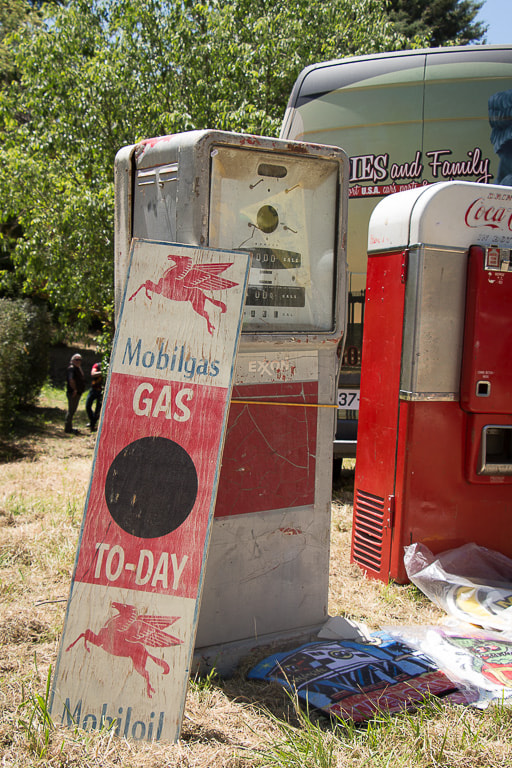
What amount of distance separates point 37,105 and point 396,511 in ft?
26.9

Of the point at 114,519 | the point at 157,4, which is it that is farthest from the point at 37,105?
the point at 114,519

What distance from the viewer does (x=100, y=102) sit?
362 inches

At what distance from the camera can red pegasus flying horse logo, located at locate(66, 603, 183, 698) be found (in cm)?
237

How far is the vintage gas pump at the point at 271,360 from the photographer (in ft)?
9.76

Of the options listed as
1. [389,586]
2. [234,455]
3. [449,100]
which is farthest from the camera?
[449,100]

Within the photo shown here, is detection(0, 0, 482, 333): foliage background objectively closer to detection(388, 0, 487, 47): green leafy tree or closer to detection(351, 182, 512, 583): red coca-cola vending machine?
detection(351, 182, 512, 583): red coca-cola vending machine

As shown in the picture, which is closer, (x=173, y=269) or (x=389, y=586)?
(x=173, y=269)

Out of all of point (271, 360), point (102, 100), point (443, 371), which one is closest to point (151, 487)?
point (271, 360)

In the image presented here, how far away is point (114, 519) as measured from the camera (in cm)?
247

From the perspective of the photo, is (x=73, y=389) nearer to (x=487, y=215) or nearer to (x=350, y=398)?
(x=350, y=398)

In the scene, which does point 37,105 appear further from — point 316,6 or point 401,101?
point 401,101

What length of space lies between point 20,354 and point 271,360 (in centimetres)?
731

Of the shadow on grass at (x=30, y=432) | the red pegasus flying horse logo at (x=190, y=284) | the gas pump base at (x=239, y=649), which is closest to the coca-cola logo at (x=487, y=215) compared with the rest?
the red pegasus flying horse logo at (x=190, y=284)

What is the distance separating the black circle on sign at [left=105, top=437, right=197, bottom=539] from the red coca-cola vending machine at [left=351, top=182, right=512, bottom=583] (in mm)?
1939
